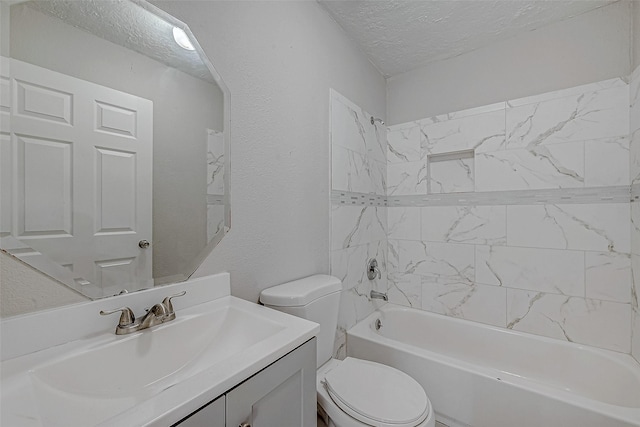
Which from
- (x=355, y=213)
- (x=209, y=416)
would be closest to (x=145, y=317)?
(x=209, y=416)

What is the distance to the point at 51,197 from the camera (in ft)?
2.35

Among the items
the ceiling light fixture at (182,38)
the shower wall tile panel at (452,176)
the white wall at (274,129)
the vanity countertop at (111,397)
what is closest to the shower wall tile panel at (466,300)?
the shower wall tile panel at (452,176)

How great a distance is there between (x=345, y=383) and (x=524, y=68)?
7.64 feet

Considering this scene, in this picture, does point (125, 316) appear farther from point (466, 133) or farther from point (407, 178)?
point (466, 133)

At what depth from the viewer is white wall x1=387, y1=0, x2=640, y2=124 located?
1.65m

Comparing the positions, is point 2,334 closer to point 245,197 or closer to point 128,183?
point 128,183

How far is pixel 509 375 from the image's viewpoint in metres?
1.45

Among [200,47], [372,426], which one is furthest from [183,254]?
[372,426]

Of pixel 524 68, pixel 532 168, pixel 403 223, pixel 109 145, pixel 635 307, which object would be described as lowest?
pixel 635 307

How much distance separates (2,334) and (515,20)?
110 inches

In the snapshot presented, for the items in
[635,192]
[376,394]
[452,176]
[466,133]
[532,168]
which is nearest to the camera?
[376,394]

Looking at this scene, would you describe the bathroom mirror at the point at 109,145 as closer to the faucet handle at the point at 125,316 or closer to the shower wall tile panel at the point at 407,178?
the faucet handle at the point at 125,316

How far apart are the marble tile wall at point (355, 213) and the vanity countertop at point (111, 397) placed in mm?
1019

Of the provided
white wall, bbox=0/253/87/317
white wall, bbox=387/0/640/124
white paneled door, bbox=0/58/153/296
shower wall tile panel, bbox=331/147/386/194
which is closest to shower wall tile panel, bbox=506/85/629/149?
white wall, bbox=387/0/640/124
